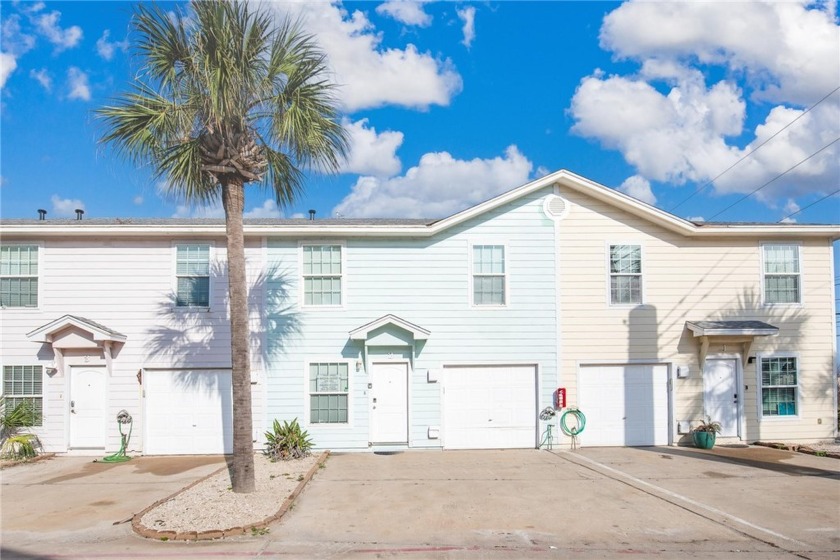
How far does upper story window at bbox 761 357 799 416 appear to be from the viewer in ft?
49.0

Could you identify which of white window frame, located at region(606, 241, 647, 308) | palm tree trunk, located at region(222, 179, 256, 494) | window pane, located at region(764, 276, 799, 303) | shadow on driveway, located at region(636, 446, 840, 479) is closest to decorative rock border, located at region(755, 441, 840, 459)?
shadow on driveway, located at region(636, 446, 840, 479)

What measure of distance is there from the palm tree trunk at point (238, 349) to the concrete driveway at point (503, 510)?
44.2 inches

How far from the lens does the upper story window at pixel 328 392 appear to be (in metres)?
14.2

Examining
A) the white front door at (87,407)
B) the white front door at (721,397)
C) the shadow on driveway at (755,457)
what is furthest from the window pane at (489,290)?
the white front door at (87,407)

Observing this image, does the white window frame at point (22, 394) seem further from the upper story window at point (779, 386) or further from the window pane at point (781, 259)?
the window pane at point (781, 259)

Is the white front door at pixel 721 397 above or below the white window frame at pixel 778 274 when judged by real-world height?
below

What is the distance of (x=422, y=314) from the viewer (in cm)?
1451

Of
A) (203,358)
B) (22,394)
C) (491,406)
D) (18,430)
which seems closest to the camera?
(18,430)

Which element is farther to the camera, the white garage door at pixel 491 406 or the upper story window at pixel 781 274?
the upper story window at pixel 781 274

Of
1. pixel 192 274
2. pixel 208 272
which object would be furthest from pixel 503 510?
pixel 192 274

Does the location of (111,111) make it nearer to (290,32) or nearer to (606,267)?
(290,32)

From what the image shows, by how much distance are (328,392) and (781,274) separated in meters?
11.6

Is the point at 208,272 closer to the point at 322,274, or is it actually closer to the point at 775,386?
the point at 322,274

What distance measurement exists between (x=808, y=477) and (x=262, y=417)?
37.2 feet
